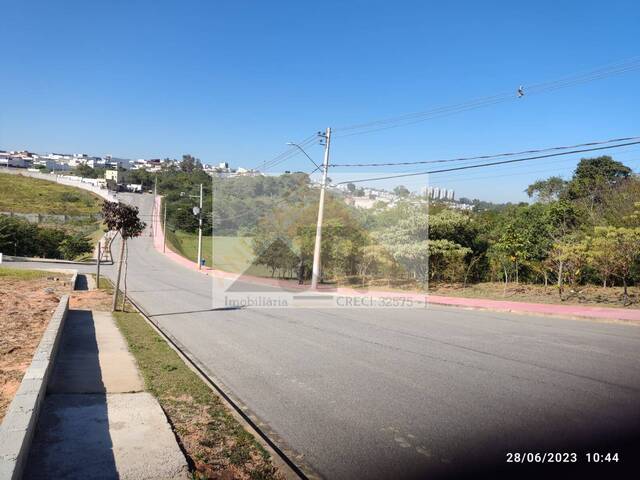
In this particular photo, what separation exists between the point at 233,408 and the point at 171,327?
291 inches

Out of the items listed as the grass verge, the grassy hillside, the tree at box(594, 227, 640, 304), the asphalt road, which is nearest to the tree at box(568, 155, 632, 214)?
the tree at box(594, 227, 640, 304)

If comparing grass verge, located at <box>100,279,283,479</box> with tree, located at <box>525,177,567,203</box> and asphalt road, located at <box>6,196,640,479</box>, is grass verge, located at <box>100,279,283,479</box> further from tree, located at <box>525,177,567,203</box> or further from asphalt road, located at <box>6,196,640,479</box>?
tree, located at <box>525,177,567,203</box>

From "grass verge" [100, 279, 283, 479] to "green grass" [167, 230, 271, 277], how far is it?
30.0m

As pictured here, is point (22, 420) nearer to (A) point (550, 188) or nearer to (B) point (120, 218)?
(B) point (120, 218)

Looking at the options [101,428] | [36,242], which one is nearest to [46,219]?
[36,242]

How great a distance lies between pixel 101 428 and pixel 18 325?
6.65 m

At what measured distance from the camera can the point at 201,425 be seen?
A: 5793 millimetres

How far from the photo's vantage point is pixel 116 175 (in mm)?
160000

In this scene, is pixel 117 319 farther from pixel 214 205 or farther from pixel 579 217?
pixel 214 205

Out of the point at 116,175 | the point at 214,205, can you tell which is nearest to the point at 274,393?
the point at 214,205

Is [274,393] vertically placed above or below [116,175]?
below

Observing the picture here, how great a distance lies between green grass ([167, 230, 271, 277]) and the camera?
39.7m

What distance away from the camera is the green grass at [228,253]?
39656 mm

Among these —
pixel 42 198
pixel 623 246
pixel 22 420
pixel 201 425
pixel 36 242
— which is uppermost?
pixel 42 198
